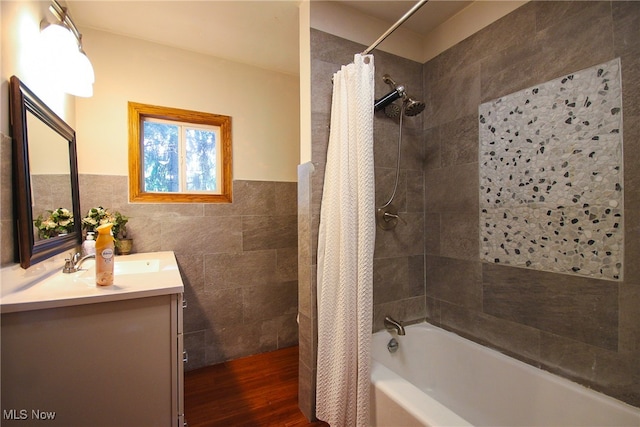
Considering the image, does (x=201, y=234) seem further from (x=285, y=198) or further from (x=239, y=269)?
(x=285, y=198)

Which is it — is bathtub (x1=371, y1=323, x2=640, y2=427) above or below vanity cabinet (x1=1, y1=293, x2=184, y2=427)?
below

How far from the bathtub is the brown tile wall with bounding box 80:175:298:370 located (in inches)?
41.6

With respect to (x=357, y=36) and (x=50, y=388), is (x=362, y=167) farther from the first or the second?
(x=50, y=388)

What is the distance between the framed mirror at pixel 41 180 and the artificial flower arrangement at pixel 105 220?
59 mm

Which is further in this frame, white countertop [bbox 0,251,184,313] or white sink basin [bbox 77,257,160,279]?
white sink basin [bbox 77,257,160,279]

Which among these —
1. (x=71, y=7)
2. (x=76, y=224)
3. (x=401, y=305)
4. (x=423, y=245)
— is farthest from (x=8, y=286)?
(x=423, y=245)

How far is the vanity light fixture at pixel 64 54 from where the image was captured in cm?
124

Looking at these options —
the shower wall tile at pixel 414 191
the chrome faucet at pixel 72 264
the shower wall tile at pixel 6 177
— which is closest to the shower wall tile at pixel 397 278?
the shower wall tile at pixel 414 191

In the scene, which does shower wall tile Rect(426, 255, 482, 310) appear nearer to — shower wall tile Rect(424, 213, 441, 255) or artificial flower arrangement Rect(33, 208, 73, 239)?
shower wall tile Rect(424, 213, 441, 255)

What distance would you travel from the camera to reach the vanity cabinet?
2.77ft

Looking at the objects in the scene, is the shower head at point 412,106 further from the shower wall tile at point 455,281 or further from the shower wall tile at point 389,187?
the shower wall tile at point 455,281

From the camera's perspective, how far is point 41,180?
1183 mm

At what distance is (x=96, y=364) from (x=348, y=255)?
106 centimetres

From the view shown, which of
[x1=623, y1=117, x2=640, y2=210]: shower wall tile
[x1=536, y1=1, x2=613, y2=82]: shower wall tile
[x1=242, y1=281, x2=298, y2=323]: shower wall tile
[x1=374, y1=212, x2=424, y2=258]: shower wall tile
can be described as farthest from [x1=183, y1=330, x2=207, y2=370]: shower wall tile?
[x1=536, y1=1, x2=613, y2=82]: shower wall tile
